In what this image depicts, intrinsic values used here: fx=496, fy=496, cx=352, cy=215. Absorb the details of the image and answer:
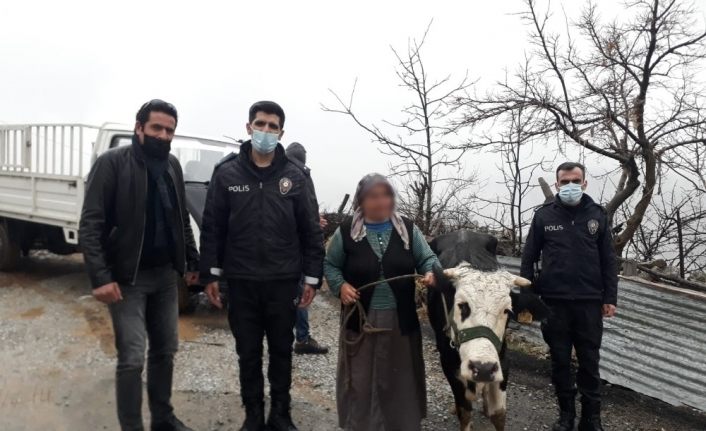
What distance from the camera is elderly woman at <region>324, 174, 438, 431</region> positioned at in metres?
2.95

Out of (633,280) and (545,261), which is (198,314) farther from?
(633,280)

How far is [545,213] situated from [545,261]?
14.3 inches

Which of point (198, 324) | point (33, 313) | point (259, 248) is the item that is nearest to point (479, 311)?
point (259, 248)

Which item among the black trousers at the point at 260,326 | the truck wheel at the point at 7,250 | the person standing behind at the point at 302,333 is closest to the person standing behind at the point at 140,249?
the black trousers at the point at 260,326

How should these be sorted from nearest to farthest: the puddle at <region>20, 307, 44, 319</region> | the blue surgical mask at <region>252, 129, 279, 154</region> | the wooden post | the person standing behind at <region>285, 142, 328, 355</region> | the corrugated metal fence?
the blue surgical mask at <region>252, 129, 279, 154</region>
the corrugated metal fence
the person standing behind at <region>285, 142, 328, 355</region>
the puddle at <region>20, 307, 44, 319</region>
the wooden post

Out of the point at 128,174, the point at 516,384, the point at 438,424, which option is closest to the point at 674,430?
the point at 516,384

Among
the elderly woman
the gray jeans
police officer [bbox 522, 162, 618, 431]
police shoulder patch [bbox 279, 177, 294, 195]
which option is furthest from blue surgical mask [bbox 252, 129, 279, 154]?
police officer [bbox 522, 162, 618, 431]

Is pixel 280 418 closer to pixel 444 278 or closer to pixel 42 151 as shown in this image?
pixel 444 278

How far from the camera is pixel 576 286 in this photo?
11.4ft

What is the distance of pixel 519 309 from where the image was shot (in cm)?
317

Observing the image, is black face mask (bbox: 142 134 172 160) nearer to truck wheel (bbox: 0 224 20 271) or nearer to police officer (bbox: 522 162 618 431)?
police officer (bbox: 522 162 618 431)

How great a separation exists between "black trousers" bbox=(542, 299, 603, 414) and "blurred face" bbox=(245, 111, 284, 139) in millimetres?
2305

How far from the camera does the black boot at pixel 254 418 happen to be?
303 cm

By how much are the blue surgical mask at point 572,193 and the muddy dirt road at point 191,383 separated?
178cm
